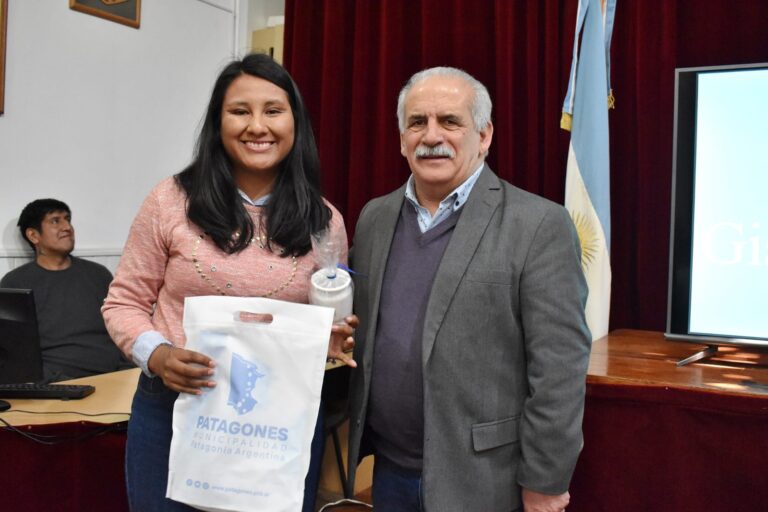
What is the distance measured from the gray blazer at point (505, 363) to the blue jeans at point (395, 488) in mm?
80

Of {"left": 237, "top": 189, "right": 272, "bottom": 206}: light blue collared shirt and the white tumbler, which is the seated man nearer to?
{"left": 237, "top": 189, "right": 272, "bottom": 206}: light blue collared shirt

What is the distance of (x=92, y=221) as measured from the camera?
160 inches

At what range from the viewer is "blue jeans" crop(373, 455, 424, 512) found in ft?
5.13

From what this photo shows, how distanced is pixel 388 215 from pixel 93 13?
3.07m

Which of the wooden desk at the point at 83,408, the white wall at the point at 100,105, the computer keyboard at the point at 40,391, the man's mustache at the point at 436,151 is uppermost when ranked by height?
the white wall at the point at 100,105

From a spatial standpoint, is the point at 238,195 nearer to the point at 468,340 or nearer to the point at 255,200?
the point at 255,200

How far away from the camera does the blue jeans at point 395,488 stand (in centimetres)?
156

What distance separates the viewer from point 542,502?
1.50 m

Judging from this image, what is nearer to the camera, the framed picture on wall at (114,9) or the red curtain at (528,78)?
the red curtain at (528,78)

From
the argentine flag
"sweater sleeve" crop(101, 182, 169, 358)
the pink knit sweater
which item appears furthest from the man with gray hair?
the argentine flag

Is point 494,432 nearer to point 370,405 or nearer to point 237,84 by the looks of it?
point 370,405

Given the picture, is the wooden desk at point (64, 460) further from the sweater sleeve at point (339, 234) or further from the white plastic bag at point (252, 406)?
the sweater sleeve at point (339, 234)

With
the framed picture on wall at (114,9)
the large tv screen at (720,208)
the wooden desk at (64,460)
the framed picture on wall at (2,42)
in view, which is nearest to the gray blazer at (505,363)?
the large tv screen at (720,208)

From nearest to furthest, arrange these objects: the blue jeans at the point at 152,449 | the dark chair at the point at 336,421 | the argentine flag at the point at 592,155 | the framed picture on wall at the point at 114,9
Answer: the blue jeans at the point at 152,449 < the argentine flag at the point at 592,155 < the dark chair at the point at 336,421 < the framed picture on wall at the point at 114,9
